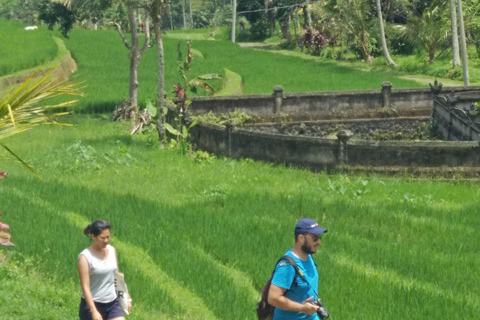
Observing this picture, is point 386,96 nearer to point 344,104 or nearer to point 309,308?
point 344,104

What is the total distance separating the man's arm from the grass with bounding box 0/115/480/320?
3.21 m

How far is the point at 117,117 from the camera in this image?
99.1 ft

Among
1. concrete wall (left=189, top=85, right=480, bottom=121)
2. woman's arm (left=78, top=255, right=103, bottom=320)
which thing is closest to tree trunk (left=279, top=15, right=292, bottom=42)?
concrete wall (left=189, top=85, right=480, bottom=121)

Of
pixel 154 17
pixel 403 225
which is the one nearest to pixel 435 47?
pixel 154 17

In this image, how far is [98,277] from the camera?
8234 mm

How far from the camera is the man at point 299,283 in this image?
723 cm

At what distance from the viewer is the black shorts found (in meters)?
8.22

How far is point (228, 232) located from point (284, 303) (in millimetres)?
7141

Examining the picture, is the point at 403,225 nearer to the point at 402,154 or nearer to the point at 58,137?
the point at 402,154

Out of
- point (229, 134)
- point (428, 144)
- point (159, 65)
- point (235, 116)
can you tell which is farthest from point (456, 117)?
point (159, 65)

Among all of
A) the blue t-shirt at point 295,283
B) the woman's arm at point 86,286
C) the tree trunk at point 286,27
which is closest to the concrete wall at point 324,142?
the woman's arm at point 86,286

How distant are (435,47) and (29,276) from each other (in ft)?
117

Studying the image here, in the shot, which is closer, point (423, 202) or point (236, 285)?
point (236, 285)

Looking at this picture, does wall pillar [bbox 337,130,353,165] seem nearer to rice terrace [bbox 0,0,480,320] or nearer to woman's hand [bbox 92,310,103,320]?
rice terrace [bbox 0,0,480,320]
